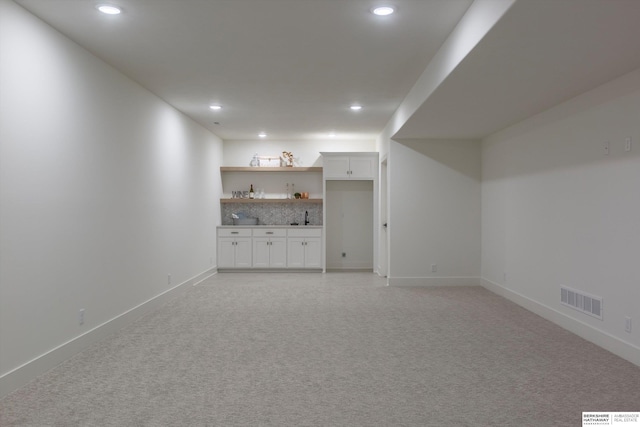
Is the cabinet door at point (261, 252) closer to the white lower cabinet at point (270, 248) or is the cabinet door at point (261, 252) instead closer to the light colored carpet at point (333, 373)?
the white lower cabinet at point (270, 248)

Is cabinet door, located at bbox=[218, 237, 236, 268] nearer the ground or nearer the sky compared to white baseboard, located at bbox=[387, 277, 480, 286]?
nearer the sky

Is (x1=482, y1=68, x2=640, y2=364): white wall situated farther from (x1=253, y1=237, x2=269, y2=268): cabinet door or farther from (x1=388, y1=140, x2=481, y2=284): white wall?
(x1=253, y1=237, x2=269, y2=268): cabinet door

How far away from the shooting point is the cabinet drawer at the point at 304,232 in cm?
913

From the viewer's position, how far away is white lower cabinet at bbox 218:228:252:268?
9.14 metres

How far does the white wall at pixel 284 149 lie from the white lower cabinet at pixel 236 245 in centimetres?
157

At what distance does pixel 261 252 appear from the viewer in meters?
9.13

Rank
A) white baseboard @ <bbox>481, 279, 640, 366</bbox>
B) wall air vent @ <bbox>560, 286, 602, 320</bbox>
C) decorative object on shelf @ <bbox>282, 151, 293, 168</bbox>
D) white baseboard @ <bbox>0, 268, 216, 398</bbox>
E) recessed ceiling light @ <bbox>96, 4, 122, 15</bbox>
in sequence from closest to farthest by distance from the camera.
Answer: white baseboard @ <bbox>0, 268, 216, 398</bbox>, recessed ceiling light @ <bbox>96, 4, 122, 15</bbox>, white baseboard @ <bbox>481, 279, 640, 366</bbox>, wall air vent @ <bbox>560, 286, 602, 320</bbox>, decorative object on shelf @ <bbox>282, 151, 293, 168</bbox>

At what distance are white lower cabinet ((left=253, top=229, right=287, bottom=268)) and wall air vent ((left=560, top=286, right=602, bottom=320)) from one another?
5.39 metres

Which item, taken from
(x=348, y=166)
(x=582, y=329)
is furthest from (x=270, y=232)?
(x=582, y=329)

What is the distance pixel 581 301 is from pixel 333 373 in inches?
106

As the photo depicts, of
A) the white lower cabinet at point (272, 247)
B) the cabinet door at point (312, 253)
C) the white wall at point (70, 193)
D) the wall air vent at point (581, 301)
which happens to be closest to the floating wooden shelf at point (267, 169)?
the white lower cabinet at point (272, 247)

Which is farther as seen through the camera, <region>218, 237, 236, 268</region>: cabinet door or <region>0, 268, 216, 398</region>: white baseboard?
<region>218, 237, 236, 268</region>: cabinet door

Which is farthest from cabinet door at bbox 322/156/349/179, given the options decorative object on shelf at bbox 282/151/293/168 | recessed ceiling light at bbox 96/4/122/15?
recessed ceiling light at bbox 96/4/122/15

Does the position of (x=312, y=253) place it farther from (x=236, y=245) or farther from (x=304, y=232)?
(x=236, y=245)
